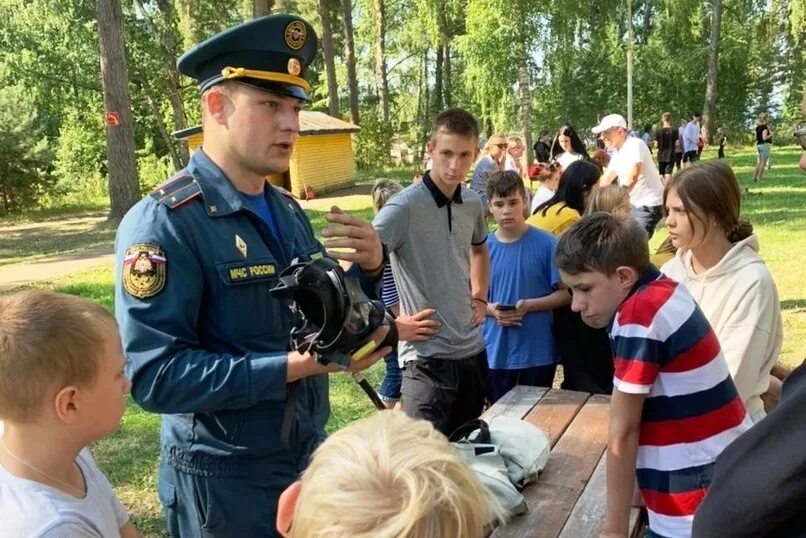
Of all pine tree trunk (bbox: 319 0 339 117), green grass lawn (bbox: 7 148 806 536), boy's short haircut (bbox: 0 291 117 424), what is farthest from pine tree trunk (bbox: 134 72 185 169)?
boy's short haircut (bbox: 0 291 117 424)

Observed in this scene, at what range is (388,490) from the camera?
1.08 m

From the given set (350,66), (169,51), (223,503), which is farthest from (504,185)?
(169,51)

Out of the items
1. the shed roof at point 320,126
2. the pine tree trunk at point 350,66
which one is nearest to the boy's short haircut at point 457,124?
the shed roof at point 320,126

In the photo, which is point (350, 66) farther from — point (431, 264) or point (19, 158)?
point (431, 264)

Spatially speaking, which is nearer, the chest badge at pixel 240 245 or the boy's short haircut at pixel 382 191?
the chest badge at pixel 240 245

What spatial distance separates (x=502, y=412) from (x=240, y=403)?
6.24ft

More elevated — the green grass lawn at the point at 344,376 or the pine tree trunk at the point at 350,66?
the pine tree trunk at the point at 350,66

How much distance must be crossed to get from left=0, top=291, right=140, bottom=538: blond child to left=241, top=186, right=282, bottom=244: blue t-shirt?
56cm

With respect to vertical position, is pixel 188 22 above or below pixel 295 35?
above

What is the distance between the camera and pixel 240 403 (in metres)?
1.77

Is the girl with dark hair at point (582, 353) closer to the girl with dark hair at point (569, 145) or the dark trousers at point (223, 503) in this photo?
the dark trousers at point (223, 503)

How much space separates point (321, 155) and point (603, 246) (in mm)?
21744

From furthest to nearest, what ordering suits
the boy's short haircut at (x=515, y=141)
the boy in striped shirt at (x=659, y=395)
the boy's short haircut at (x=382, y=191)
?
the boy's short haircut at (x=515, y=141)
the boy's short haircut at (x=382, y=191)
the boy in striped shirt at (x=659, y=395)

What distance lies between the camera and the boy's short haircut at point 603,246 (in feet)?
7.05
